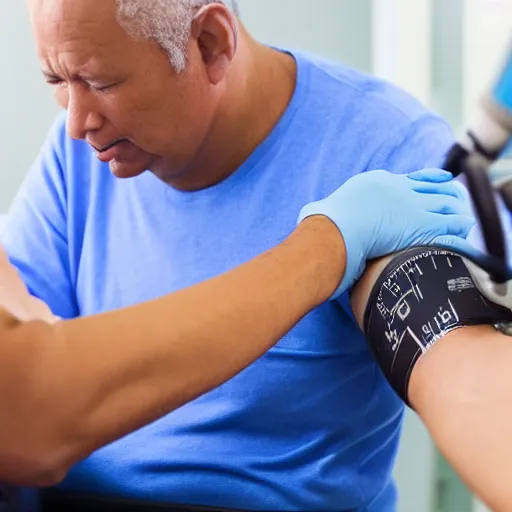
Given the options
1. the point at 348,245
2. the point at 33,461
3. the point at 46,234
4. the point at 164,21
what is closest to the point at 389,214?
the point at 348,245

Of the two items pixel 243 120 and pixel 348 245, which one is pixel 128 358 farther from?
pixel 243 120

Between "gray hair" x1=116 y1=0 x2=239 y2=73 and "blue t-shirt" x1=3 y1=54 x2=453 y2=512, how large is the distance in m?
0.20

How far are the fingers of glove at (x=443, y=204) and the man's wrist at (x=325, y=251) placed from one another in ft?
0.40

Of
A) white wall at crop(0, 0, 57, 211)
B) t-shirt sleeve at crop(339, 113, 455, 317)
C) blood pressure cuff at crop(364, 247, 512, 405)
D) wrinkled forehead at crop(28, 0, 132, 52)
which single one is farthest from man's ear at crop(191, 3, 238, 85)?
white wall at crop(0, 0, 57, 211)

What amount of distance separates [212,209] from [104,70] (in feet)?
0.88

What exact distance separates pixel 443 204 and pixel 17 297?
58 centimetres

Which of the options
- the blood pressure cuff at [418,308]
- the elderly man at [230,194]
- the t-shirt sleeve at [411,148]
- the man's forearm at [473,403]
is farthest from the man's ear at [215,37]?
the man's forearm at [473,403]

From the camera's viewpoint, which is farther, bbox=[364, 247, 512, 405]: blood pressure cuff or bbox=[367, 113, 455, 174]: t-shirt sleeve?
bbox=[367, 113, 455, 174]: t-shirt sleeve

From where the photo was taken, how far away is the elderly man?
98 cm

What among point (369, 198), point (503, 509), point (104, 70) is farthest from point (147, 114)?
point (503, 509)

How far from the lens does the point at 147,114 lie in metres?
1.00

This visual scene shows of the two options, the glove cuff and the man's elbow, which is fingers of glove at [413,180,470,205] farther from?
the man's elbow

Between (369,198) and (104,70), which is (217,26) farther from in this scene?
(369,198)

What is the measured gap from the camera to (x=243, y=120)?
1.11 meters
